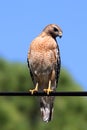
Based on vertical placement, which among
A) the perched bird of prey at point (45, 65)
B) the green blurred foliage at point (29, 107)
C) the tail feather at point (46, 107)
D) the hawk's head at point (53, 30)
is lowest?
the green blurred foliage at point (29, 107)

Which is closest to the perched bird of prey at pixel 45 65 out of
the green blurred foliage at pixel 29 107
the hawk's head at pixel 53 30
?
the hawk's head at pixel 53 30

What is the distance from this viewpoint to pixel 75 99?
49.3 metres

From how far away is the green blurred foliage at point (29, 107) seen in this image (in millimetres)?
46312

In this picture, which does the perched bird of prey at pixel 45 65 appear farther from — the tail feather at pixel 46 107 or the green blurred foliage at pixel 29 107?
the green blurred foliage at pixel 29 107

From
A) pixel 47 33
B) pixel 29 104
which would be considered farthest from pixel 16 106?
pixel 47 33

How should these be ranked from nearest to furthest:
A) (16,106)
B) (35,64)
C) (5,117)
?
(35,64)
(5,117)
(16,106)

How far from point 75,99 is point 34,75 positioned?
34155 millimetres

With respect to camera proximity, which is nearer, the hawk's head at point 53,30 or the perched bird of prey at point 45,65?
the perched bird of prey at point 45,65

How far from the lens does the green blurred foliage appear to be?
152ft

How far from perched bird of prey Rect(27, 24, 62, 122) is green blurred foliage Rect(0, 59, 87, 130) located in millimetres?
28141

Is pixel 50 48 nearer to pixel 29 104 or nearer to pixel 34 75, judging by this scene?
pixel 34 75

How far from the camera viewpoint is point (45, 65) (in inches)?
589

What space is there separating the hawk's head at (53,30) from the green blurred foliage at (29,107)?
91.1 feet

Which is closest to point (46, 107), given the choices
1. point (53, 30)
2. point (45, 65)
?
point (45, 65)
